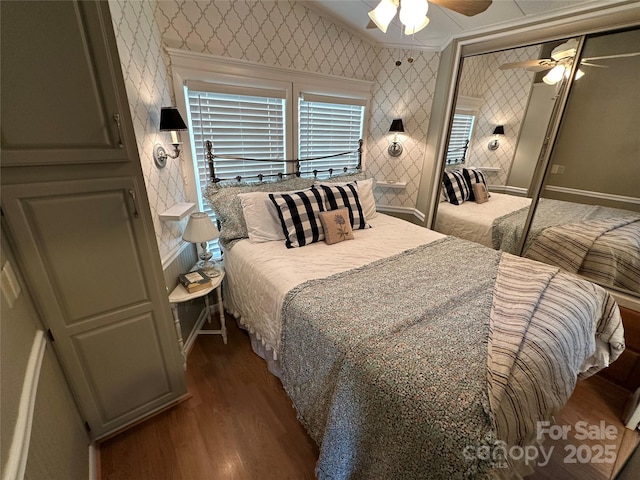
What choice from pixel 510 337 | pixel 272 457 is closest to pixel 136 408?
pixel 272 457

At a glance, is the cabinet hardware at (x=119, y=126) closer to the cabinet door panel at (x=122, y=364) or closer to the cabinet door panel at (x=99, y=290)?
the cabinet door panel at (x=99, y=290)

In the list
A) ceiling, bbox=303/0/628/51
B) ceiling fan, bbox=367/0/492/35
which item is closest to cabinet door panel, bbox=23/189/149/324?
ceiling fan, bbox=367/0/492/35

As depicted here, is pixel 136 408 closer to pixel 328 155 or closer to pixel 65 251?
pixel 65 251

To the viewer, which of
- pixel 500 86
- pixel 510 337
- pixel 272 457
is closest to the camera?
pixel 510 337

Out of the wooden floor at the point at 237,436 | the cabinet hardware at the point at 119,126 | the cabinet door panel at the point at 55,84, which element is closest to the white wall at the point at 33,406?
the wooden floor at the point at 237,436

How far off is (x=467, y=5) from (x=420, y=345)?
1728mm

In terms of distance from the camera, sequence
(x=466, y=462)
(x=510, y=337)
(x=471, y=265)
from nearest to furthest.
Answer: (x=466, y=462) → (x=510, y=337) → (x=471, y=265)

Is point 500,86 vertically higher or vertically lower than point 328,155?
higher

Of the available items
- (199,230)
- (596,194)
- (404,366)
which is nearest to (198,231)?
(199,230)

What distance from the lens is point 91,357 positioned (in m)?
1.34

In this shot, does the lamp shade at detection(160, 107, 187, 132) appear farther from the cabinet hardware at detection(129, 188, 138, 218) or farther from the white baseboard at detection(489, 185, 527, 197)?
the white baseboard at detection(489, 185, 527, 197)

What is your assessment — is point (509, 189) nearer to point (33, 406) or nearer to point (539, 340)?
point (539, 340)

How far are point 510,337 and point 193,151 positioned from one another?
7.70 feet

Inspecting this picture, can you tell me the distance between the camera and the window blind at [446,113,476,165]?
2686 mm
